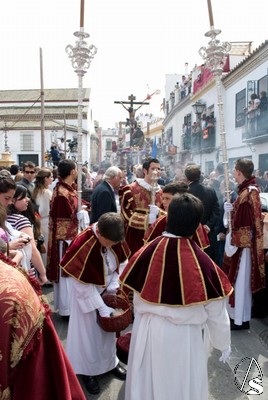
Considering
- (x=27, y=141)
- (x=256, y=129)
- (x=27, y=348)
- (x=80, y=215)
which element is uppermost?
(x=27, y=141)

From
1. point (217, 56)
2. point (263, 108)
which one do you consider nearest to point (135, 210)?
point (217, 56)

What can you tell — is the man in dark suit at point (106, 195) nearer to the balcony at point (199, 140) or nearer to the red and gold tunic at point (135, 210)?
the red and gold tunic at point (135, 210)

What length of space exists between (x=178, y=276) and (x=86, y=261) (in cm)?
95

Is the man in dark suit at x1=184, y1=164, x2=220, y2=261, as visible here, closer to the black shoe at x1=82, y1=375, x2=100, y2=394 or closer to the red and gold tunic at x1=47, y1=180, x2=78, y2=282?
the red and gold tunic at x1=47, y1=180, x2=78, y2=282

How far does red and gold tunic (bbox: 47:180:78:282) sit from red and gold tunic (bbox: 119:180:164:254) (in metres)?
0.63

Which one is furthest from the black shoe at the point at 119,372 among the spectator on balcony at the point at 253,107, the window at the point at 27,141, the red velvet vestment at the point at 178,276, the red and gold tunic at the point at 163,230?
the window at the point at 27,141

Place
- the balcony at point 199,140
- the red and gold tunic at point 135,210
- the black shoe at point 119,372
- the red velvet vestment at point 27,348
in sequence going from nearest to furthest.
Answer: the red velvet vestment at point 27,348
the black shoe at point 119,372
the red and gold tunic at point 135,210
the balcony at point 199,140

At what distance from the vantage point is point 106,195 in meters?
4.75

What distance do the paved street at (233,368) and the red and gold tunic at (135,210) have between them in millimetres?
1259

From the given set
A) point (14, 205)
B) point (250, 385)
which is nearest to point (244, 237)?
point (250, 385)

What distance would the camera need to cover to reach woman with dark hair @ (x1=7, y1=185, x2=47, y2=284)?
3273 millimetres

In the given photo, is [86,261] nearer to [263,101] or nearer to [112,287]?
[112,287]

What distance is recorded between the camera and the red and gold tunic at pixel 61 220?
4.52 m

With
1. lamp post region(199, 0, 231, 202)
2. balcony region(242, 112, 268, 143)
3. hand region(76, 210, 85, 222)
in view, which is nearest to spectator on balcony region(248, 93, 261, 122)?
balcony region(242, 112, 268, 143)
